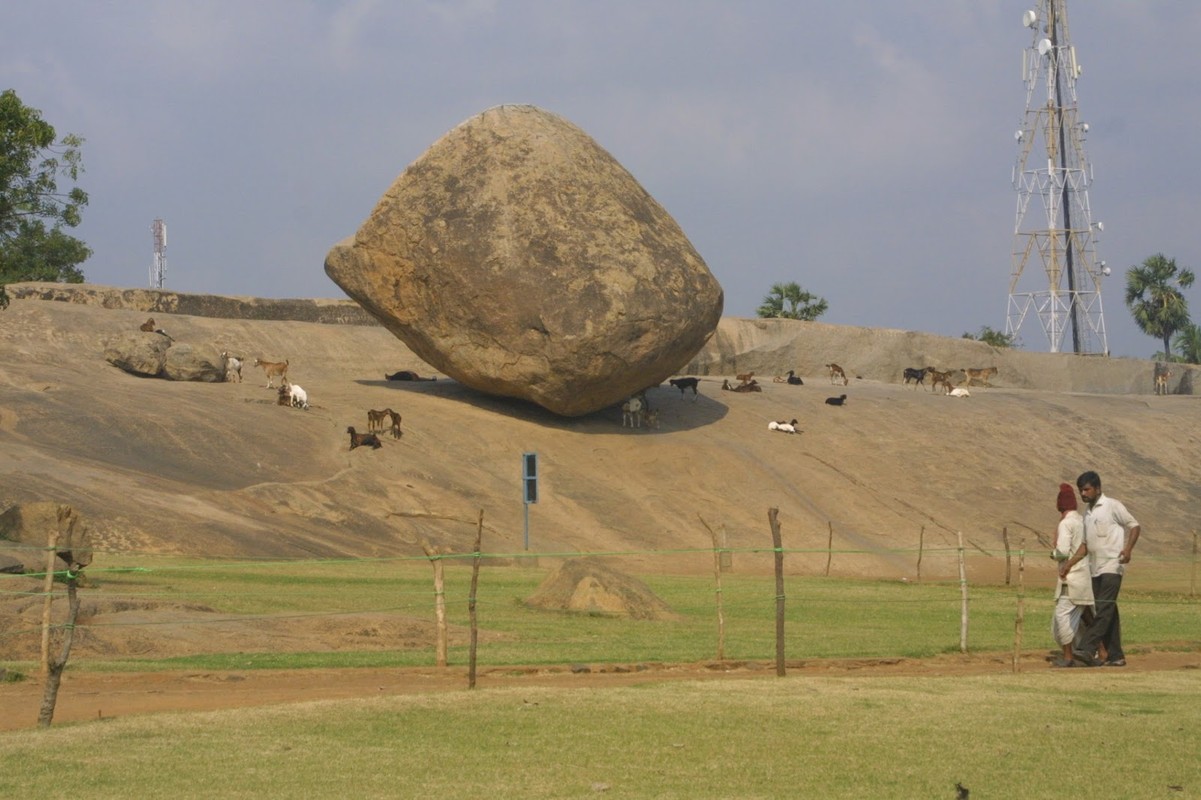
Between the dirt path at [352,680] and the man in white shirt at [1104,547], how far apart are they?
572mm

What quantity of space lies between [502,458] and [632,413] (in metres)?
5.49

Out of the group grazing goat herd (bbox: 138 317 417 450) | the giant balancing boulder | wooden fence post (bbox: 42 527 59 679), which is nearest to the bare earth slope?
grazing goat herd (bbox: 138 317 417 450)

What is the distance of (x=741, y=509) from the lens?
3875 centimetres

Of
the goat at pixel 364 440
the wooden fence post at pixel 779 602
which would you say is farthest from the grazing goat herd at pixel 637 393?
the wooden fence post at pixel 779 602

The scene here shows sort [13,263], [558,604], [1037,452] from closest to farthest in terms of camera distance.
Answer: [558,604]
[13,263]
[1037,452]

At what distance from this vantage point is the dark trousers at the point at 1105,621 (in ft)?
51.0

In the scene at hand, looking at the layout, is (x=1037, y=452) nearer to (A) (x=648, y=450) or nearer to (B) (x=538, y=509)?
(A) (x=648, y=450)

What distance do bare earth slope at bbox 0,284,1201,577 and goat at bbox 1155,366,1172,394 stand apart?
32.6 ft

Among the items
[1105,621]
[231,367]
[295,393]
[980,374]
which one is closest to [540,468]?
[295,393]

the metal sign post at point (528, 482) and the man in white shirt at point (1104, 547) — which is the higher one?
the metal sign post at point (528, 482)

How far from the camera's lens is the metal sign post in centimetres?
3300

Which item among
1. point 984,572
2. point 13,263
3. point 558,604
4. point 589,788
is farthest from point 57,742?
point 984,572

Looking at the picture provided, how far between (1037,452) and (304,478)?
26214 mm

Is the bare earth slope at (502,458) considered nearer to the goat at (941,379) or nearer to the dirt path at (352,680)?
the goat at (941,379)
